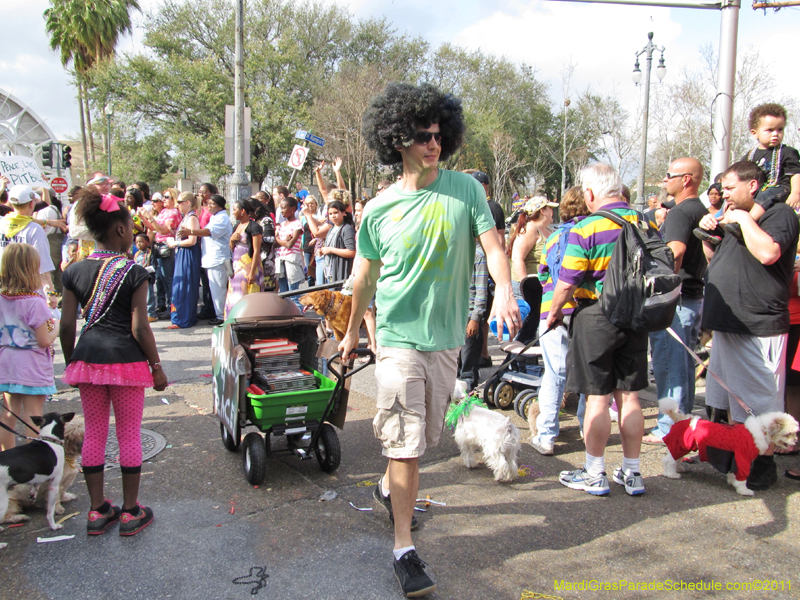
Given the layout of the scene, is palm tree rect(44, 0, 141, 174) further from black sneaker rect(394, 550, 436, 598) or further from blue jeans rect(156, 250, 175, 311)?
black sneaker rect(394, 550, 436, 598)

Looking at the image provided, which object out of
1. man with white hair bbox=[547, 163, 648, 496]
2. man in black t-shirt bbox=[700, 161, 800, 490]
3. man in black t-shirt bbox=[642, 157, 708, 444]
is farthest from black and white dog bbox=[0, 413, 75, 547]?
man in black t-shirt bbox=[700, 161, 800, 490]

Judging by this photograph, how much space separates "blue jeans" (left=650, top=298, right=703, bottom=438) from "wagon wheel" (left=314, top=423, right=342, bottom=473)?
262cm

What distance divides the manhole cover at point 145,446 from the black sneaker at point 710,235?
4.27 meters

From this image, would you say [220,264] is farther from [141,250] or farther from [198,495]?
[198,495]

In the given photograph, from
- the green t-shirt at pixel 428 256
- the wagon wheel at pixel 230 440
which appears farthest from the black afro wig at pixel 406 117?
the wagon wheel at pixel 230 440

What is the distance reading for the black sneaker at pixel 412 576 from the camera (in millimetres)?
2568

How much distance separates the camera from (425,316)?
9.23ft

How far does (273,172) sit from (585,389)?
3720 cm

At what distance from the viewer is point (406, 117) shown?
2910 mm

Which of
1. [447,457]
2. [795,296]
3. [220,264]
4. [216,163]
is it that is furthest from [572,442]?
[216,163]

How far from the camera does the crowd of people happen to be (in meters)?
2.82

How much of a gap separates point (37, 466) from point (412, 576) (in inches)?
83.8

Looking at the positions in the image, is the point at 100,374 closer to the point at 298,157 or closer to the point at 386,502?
the point at 386,502

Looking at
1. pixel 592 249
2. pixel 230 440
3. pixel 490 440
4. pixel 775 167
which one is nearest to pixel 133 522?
pixel 230 440
